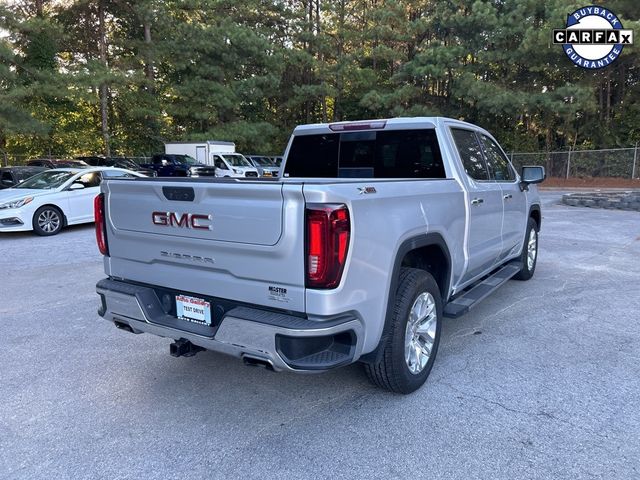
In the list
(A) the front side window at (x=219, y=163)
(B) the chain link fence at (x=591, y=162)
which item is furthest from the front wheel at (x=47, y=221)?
(B) the chain link fence at (x=591, y=162)

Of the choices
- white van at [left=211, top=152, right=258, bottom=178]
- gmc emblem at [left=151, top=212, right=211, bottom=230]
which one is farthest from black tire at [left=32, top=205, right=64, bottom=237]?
white van at [left=211, top=152, right=258, bottom=178]

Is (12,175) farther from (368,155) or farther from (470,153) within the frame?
(470,153)

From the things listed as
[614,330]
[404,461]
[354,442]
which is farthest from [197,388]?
[614,330]

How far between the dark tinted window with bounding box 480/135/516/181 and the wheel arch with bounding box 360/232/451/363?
1690mm

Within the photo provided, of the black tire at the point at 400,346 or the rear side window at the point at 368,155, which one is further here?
the rear side window at the point at 368,155

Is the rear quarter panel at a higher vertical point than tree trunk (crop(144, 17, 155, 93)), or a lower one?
lower

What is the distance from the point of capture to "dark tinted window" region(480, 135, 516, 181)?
16.2 ft

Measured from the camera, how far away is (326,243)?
2.46 m

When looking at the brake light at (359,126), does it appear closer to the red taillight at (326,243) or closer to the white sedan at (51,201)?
the red taillight at (326,243)

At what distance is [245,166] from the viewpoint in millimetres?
24578

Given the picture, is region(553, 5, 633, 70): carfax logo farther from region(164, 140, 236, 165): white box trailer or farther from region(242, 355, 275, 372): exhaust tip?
region(242, 355, 275, 372): exhaust tip

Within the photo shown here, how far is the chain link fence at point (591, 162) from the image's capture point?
2455 centimetres

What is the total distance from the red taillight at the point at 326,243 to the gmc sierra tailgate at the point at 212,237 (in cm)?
5

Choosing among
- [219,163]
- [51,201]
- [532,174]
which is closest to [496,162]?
[532,174]
